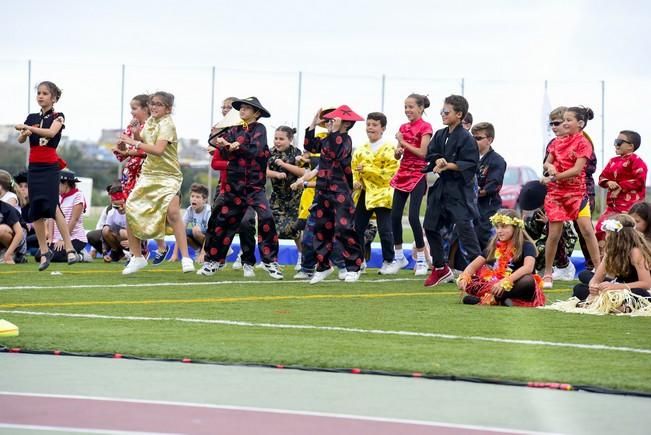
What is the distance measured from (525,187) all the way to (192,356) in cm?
798

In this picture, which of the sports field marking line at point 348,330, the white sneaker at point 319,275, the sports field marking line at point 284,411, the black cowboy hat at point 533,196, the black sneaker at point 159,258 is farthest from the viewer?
the black sneaker at point 159,258

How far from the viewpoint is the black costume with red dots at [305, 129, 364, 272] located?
459 inches

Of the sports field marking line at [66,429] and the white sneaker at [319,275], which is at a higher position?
the sports field marking line at [66,429]

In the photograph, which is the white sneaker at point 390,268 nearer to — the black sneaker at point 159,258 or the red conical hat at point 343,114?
the red conical hat at point 343,114

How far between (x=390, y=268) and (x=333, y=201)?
1.95m

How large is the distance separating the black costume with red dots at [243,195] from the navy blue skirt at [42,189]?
5.57 ft

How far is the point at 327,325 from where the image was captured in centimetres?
774

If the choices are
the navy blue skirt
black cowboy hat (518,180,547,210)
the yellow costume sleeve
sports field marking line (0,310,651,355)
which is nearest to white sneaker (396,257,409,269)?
black cowboy hat (518,180,547,210)

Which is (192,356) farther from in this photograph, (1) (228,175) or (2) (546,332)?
(1) (228,175)

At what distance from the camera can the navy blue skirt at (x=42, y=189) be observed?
1257 cm

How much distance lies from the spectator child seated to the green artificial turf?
3631 mm

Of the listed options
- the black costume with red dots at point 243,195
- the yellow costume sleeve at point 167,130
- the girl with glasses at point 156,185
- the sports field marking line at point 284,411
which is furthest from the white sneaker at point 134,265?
the sports field marking line at point 284,411

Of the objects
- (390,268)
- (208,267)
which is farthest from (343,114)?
(390,268)

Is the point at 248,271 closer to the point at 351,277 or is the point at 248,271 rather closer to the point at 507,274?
the point at 351,277
